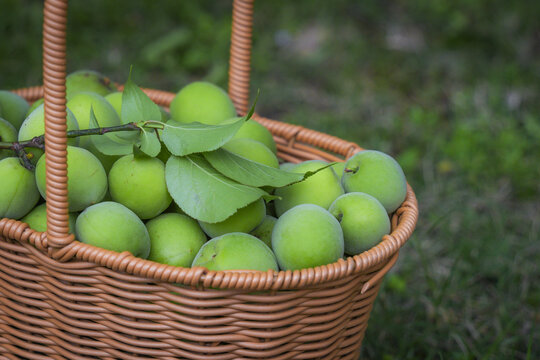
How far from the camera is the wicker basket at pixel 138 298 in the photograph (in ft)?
2.66

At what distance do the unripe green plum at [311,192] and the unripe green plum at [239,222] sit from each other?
82 millimetres

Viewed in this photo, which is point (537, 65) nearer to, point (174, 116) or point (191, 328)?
point (174, 116)

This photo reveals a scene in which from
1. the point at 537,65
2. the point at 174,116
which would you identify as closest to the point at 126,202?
the point at 174,116

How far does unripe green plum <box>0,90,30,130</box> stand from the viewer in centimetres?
115

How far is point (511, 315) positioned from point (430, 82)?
1.37m

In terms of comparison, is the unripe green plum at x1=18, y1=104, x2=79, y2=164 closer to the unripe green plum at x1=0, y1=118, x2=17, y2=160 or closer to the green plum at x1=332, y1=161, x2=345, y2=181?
the unripe green plum at x1=0, y1=118, x2=17, y2=160

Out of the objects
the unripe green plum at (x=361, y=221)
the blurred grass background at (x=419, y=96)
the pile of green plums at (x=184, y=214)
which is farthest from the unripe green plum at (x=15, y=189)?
the blurred grass background at (x=419, y=96)

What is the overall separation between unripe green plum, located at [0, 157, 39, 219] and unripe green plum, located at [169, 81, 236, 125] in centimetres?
38

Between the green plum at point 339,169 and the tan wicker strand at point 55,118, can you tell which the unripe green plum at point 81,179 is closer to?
the tan wicker strand at point 55,118

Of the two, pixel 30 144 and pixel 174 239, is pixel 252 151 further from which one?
pixel 30 144

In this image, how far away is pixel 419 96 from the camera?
2543mm

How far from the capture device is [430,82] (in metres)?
2.64

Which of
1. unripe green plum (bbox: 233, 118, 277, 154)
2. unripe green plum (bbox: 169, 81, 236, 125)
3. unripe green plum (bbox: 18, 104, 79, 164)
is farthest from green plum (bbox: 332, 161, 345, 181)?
unripe green plum (bbox: 18, 104, 79, 164)

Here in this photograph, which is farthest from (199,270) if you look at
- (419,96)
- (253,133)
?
(419,96)
